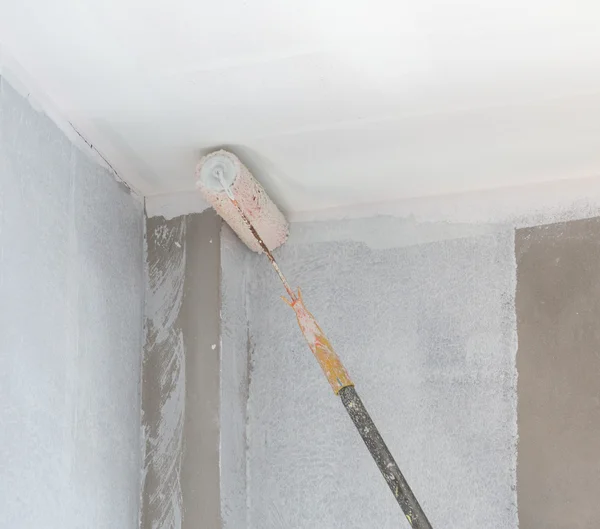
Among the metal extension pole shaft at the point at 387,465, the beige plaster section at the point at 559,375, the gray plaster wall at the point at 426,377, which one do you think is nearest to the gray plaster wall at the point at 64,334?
the gray plaster wall at the point at 426,377

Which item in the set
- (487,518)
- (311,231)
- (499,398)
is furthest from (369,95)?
(487,518)

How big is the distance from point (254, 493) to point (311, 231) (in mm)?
818

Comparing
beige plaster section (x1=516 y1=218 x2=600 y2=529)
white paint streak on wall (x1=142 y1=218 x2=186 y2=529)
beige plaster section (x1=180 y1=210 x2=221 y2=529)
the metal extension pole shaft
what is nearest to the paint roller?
the metal extension pole shaft

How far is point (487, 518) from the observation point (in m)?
2.09

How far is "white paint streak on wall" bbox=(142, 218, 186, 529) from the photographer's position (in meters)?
2.13

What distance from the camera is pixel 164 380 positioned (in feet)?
7.26

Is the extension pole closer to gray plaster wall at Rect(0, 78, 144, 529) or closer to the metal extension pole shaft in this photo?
the metal extension pole shaft

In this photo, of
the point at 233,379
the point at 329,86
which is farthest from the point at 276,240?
the point at 329,86

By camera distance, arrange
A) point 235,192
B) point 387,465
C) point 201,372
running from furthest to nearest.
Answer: point 201,372 < point 235,192 < point 387,465

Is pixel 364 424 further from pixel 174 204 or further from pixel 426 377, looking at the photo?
pixel 174 204

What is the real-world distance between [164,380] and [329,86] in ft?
3.18

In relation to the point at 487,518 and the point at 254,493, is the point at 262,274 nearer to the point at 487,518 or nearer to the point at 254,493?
the point at 254,493

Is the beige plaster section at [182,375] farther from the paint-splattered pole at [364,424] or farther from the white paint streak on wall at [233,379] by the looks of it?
the paint-splattered pole at [364,424]

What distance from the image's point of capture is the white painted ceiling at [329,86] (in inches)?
63.2
